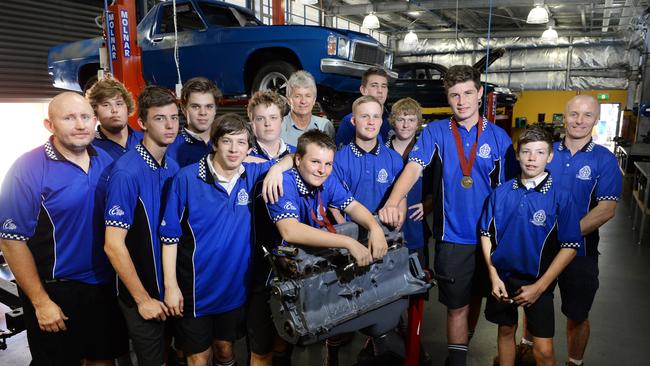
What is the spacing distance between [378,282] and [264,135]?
3.32 ft

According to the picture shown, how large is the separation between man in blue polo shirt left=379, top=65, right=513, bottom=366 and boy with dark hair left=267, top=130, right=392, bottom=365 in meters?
0.43

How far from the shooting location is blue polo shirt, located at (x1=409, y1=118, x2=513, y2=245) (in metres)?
2.46

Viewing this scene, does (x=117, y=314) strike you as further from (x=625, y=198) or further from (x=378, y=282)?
(x=625, y=198)

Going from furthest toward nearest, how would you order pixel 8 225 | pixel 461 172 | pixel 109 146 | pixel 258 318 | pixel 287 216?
1. pixel 461 172
2. pixel 109 146
3. pixel 258 318
4. pixel 287 216
5. pixel 8 225

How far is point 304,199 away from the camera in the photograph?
2129 mm

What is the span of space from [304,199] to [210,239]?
48 centimetres

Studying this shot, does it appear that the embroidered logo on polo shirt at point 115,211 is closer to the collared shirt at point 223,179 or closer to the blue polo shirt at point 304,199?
the collared shirt at point 223,179

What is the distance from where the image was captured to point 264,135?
7.79 feet

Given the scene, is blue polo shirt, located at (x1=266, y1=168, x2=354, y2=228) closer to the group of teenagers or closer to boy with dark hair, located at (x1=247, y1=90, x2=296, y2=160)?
the group of teenagers

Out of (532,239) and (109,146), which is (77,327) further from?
(532,239)

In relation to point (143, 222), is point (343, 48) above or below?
above

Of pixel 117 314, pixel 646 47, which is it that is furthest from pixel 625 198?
pixel 117 314

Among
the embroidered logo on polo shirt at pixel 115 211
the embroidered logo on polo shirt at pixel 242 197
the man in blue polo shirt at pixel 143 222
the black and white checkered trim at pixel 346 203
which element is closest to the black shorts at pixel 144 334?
the man in blue polo shirt at pixel 143 222

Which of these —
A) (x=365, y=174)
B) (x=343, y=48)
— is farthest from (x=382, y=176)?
(x=343, y=48)
